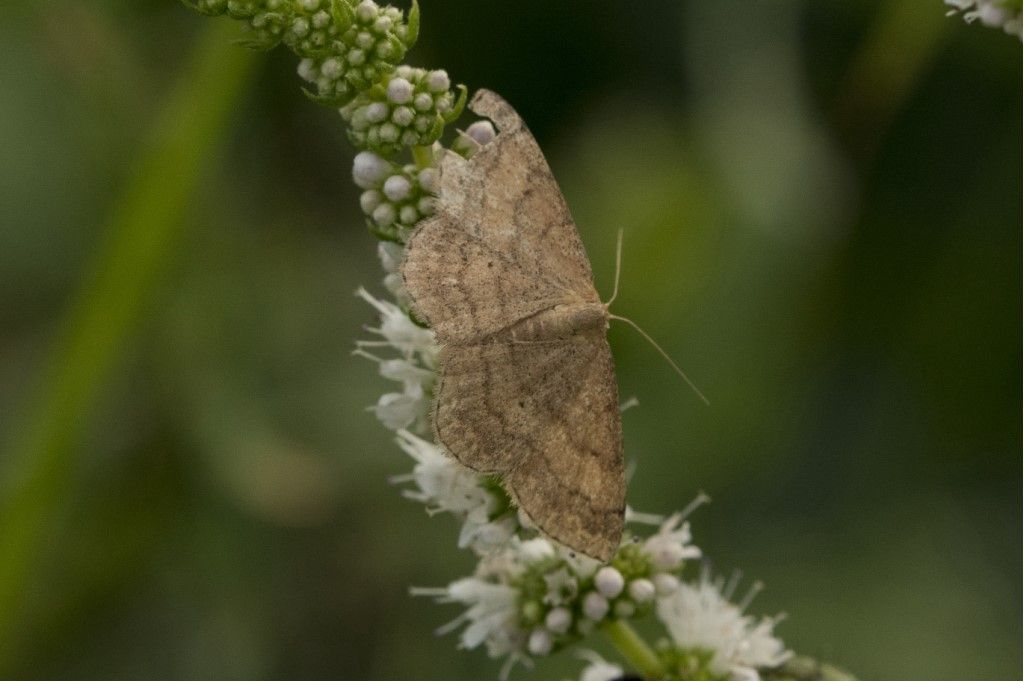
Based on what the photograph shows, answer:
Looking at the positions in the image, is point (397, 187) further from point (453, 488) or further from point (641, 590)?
point (641, 590)

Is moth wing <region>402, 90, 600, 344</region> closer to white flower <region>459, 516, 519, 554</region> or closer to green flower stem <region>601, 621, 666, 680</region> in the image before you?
white flower <region>459, 516, 519, 554</region>

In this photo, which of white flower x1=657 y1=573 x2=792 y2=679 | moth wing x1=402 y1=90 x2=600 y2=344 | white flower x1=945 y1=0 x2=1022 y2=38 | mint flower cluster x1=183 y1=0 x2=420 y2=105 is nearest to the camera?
white flower x1=945 y1=0 x2=1022 y2=38

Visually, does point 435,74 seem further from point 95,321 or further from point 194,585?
point 194,585

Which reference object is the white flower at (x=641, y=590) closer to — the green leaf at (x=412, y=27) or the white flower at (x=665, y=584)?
the white flower at (x=665, y=584)

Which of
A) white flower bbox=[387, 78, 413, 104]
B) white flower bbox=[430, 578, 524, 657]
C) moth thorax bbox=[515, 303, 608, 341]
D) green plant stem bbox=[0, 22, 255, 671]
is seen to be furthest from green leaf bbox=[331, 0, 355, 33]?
green plant stem bbox=[0, 22, 255, 671]

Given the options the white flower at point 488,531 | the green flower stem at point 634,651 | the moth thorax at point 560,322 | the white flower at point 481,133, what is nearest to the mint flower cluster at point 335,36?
the white flower at point 481,133

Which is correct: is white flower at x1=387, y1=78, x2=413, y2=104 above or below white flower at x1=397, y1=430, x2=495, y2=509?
above

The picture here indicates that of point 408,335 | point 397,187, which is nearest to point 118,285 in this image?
point 408,335
